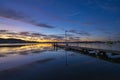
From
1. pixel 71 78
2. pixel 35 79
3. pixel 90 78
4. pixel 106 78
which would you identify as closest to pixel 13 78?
pixel 35 79

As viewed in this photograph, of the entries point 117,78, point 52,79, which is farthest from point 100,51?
point 52,79

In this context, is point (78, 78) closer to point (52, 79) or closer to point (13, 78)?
point (52, 79)

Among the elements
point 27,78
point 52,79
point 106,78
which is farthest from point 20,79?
point 106,78

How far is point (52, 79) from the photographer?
11656 mm

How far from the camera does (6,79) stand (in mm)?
11922

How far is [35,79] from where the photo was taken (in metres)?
11.8

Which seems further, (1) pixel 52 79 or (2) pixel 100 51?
(2) pixel 100 51

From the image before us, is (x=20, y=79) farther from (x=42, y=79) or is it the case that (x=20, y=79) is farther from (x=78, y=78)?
(x=78, y=78)

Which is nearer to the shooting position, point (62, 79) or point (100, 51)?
point (62, 79)

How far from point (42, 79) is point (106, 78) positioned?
212 inches

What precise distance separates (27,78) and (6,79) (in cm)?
176

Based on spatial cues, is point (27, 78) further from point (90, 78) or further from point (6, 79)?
point (90, 78)

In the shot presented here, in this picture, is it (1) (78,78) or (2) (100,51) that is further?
(2) (100,51)

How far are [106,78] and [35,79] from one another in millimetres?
5995
